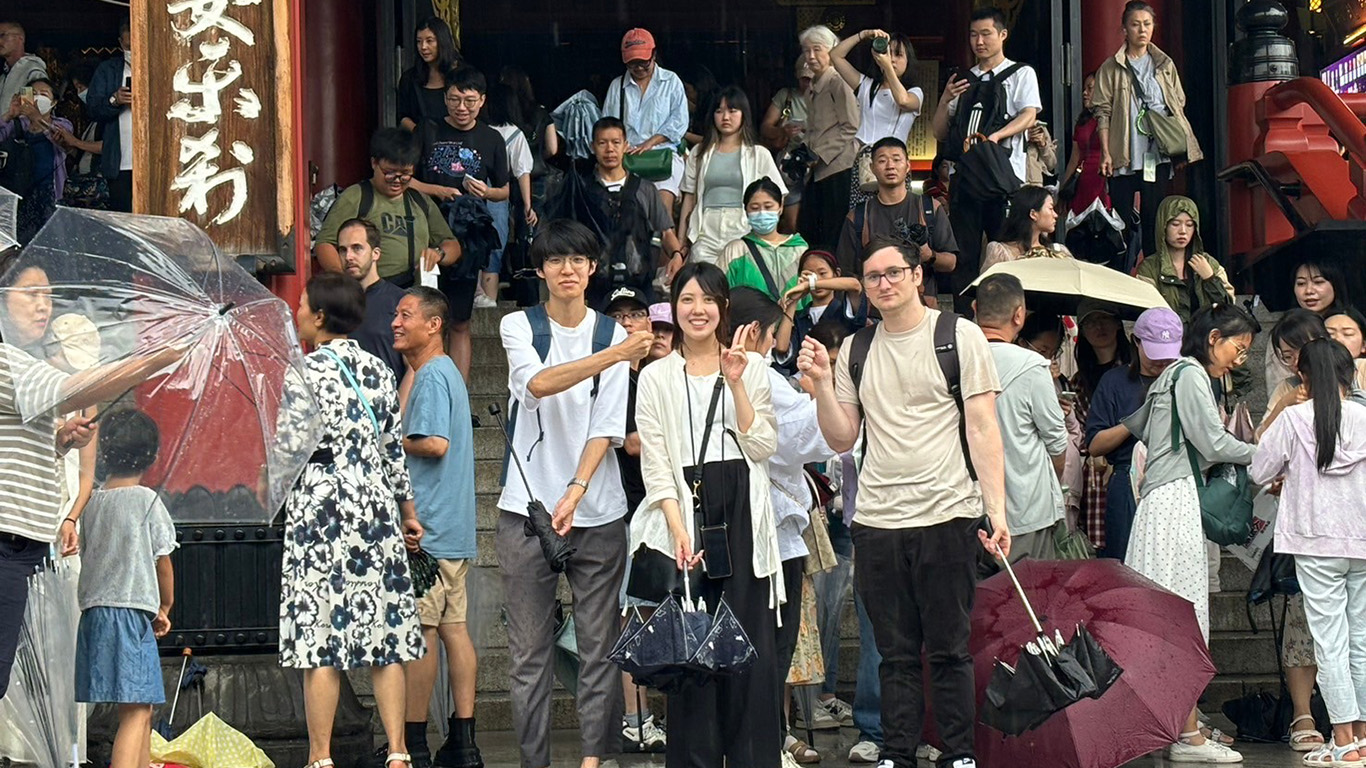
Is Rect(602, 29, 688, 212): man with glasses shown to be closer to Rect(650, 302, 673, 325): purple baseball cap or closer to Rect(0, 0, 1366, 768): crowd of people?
Rect(0, 0, 1366, 768): crowd of people

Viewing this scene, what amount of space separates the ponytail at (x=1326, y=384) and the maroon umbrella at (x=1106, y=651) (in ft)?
3.60

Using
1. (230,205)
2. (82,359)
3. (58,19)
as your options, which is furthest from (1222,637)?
(58,19)

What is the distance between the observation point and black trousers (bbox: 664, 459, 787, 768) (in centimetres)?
655

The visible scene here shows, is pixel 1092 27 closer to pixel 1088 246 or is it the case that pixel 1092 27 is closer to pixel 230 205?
pixel 1088 246

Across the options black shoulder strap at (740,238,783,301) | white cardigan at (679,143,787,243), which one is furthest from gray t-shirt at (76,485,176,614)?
white cardigan at (679,143,787,243)

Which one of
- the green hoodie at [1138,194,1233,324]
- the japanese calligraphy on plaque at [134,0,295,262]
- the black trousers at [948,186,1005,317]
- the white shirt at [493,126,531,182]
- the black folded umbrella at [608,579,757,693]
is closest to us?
the black folded umbrella at [608,579,757,693]

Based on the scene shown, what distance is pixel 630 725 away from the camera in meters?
8.19

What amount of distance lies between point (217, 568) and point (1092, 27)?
8506 mm

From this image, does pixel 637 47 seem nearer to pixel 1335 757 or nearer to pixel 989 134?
pixel 989 134

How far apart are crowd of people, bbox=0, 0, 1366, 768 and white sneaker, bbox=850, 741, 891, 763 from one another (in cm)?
2

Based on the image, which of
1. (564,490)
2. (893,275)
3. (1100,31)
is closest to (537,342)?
(564,490)

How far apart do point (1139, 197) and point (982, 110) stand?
1713mm

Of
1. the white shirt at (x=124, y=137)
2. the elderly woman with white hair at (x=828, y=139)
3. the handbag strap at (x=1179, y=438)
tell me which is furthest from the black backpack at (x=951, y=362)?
the white shirt at (x=124, y=137)

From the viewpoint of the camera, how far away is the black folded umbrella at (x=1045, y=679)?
639cm
